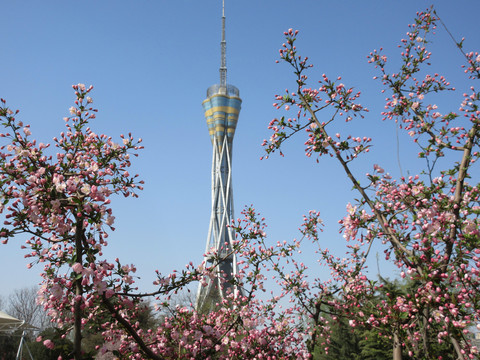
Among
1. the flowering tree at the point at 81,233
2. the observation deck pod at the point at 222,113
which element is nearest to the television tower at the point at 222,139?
the observation deck pod at the point at 222,113

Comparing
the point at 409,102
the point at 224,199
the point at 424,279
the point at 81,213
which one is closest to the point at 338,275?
the point at 409,102

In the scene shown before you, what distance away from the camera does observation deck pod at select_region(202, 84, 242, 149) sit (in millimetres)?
52281

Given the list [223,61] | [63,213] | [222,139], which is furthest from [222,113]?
[63,213]

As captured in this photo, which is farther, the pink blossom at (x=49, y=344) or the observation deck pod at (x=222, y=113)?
the observation deck pod at (x=222, y=113)

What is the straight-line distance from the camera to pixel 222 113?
5241 centimetres

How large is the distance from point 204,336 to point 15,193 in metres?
2.12

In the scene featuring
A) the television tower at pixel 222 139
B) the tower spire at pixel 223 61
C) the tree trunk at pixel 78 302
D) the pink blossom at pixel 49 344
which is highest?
the tower spire at pixel 223 61

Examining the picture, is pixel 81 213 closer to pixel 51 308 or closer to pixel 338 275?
pixel 51 308

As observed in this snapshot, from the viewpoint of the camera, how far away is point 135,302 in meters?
3.17

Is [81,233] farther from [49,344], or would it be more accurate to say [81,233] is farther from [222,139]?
[222,139]

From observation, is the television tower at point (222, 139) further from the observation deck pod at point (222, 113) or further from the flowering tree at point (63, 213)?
the flowering tree at point (63, 213)

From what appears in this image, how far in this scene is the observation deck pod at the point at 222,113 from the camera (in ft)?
172

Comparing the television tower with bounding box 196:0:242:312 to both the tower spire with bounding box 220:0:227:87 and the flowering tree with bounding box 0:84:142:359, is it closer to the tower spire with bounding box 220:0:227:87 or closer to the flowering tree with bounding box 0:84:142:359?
the tower spire with bounding box 220:0:227:87

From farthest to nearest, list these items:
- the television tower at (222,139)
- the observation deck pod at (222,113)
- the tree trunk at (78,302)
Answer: the observation deck pod at (222,113)
the television tower at (222,139)
the tree trunk at (78,302)
